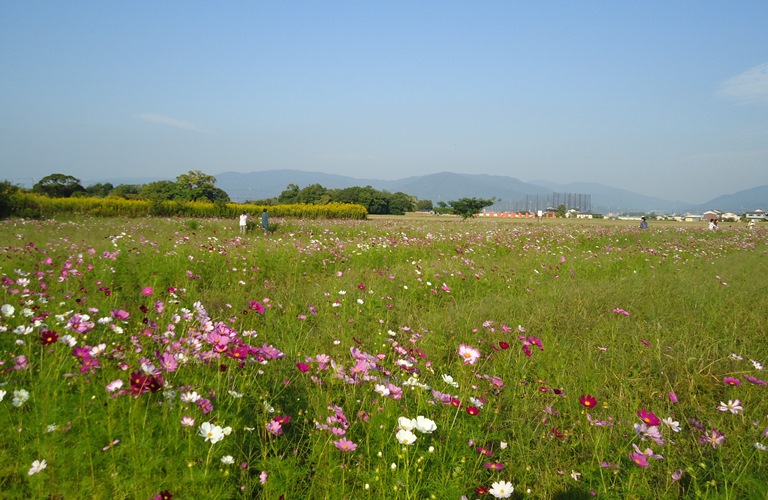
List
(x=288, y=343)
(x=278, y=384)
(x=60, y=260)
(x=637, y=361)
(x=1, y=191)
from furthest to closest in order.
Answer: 1. (x=1, y=191)
2. (x=60, y=260)
3. (x=288, y=343)
4. (x=637, y=361)
5. (x=278, y=384)

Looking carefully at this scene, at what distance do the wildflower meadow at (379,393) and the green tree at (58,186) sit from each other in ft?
165

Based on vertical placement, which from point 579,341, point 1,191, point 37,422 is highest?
point 1,191

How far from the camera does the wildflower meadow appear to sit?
168cm

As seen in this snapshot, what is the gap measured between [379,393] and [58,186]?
56.9m

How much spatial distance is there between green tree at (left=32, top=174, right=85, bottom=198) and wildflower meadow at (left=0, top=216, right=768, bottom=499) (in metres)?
50.3

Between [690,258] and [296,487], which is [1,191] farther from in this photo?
[690,258]

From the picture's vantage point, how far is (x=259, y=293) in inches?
222

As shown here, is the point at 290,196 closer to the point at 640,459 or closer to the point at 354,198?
the point at 354,198

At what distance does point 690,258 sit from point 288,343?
941 centimetres

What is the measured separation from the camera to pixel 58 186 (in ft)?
151

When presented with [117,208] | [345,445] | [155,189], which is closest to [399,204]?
[155,189]

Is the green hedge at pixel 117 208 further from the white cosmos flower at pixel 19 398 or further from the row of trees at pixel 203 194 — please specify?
the white cosmos flower at pixel 19 398

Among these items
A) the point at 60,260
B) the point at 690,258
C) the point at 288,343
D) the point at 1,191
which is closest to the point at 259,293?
the point at 288,343

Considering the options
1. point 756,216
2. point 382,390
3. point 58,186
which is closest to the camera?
point 382,390
